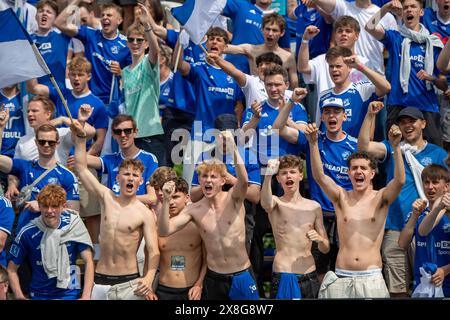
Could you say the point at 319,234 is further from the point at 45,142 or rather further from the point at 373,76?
the point at 45,142

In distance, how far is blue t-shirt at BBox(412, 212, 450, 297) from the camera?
12219 millimetres

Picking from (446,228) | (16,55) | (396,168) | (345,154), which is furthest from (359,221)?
(16,55)

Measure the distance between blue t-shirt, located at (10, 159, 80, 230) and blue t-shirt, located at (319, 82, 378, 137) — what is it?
2940mm

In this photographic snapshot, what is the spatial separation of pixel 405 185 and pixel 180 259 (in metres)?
2.64

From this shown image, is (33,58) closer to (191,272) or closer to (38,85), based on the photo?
(38,85)

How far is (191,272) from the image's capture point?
1266 centimetres

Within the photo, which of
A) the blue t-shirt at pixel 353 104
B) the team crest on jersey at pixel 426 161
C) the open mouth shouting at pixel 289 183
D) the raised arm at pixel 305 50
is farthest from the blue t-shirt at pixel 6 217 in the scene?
the team crest on jersey at pixel 426 161

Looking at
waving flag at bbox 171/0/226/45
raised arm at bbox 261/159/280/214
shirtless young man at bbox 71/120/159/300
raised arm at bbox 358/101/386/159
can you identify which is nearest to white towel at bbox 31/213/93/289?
shirtless young man at bbox 71/120/159/300

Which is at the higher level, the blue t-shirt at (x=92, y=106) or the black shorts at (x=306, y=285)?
the blue t-shirt at (x=92, y=106)

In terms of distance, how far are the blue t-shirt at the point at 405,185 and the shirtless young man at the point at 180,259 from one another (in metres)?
2.12

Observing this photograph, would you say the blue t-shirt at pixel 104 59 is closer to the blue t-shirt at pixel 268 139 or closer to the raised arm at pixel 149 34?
the raised arm at pixel 149 34

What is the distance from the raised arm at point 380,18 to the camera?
13868 mm
